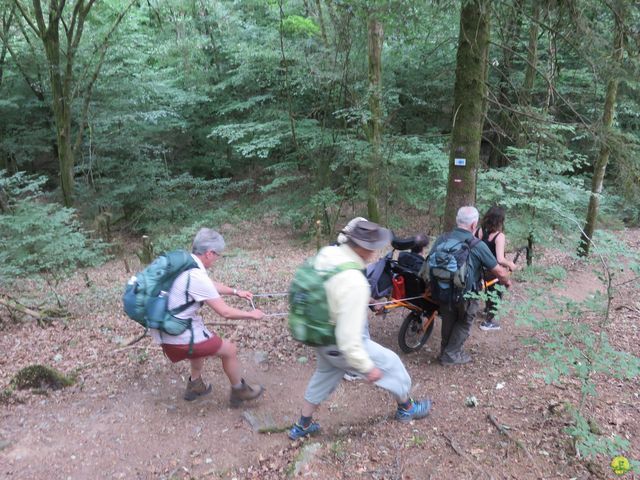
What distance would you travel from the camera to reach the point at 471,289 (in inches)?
173

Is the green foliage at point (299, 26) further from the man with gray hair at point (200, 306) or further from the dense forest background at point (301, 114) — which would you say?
the man with gray hair at point (200, 306)

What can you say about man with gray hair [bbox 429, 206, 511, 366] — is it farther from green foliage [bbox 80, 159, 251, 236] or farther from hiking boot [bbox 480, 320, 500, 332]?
green foliage [bbox 80, 159, 251, 236]

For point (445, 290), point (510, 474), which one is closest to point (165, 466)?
point (510, 474)

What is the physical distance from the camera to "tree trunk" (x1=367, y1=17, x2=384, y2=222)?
1105cm

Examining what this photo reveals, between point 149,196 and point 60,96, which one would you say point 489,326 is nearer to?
point 60,96

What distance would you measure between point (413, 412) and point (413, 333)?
64.2 inches

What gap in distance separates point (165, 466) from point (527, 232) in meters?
6.67

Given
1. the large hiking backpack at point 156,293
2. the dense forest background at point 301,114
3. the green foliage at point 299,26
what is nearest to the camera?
the large hiking backpack at point 156,293

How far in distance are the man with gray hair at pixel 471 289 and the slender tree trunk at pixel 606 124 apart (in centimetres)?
177

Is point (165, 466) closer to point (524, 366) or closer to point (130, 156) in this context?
point (524, 366)

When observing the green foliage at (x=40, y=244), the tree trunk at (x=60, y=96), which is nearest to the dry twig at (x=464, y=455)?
the green foliage at (x=40, y=244)

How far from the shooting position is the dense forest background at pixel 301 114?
6805 mm

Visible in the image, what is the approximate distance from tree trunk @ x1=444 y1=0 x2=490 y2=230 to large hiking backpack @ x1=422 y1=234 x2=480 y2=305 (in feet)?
5.10

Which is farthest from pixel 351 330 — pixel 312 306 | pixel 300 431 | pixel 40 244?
pixel 40 244
